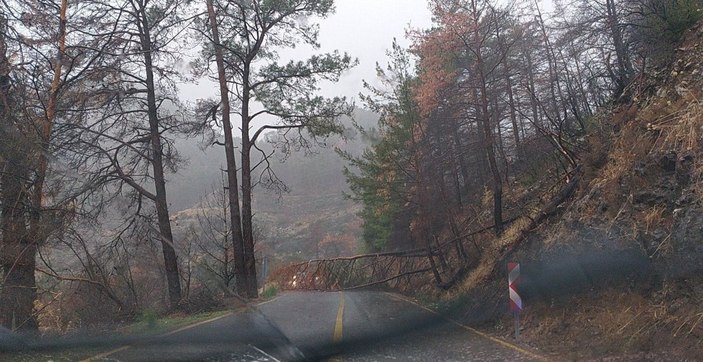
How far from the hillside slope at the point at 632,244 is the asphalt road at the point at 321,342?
1.07 metres

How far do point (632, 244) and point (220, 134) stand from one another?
1562 centimetres

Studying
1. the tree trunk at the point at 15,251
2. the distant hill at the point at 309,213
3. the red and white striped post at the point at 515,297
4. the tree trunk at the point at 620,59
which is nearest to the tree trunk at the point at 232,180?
the tree trunk at the point at 15,251

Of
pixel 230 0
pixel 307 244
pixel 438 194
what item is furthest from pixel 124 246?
pixel 307 244

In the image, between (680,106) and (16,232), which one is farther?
(16,232)

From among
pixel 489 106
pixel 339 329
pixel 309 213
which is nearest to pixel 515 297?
pixel 339 329

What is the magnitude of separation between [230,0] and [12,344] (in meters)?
13.7

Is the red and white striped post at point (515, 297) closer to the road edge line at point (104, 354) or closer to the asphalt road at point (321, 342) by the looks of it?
the asphalt road at point (321, 342)

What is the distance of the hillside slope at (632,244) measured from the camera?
793 centimetres

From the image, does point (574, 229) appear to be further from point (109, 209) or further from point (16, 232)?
point (109, 209)

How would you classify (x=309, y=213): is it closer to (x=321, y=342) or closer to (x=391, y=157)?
(x=391, y=157)

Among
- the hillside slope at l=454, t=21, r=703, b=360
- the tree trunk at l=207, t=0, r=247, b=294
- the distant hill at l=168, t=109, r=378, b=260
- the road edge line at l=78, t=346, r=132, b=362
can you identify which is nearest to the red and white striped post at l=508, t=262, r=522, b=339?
the hillside slope at l=454, t=21, r=703, b=360

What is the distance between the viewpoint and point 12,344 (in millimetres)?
8883

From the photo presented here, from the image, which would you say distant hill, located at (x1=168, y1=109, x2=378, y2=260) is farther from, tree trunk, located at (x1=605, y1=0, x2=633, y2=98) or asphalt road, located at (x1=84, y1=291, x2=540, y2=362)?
tree trunk, located at (x1=605, y1=0, x2=633, y2=98)

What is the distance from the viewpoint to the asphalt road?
893cm
